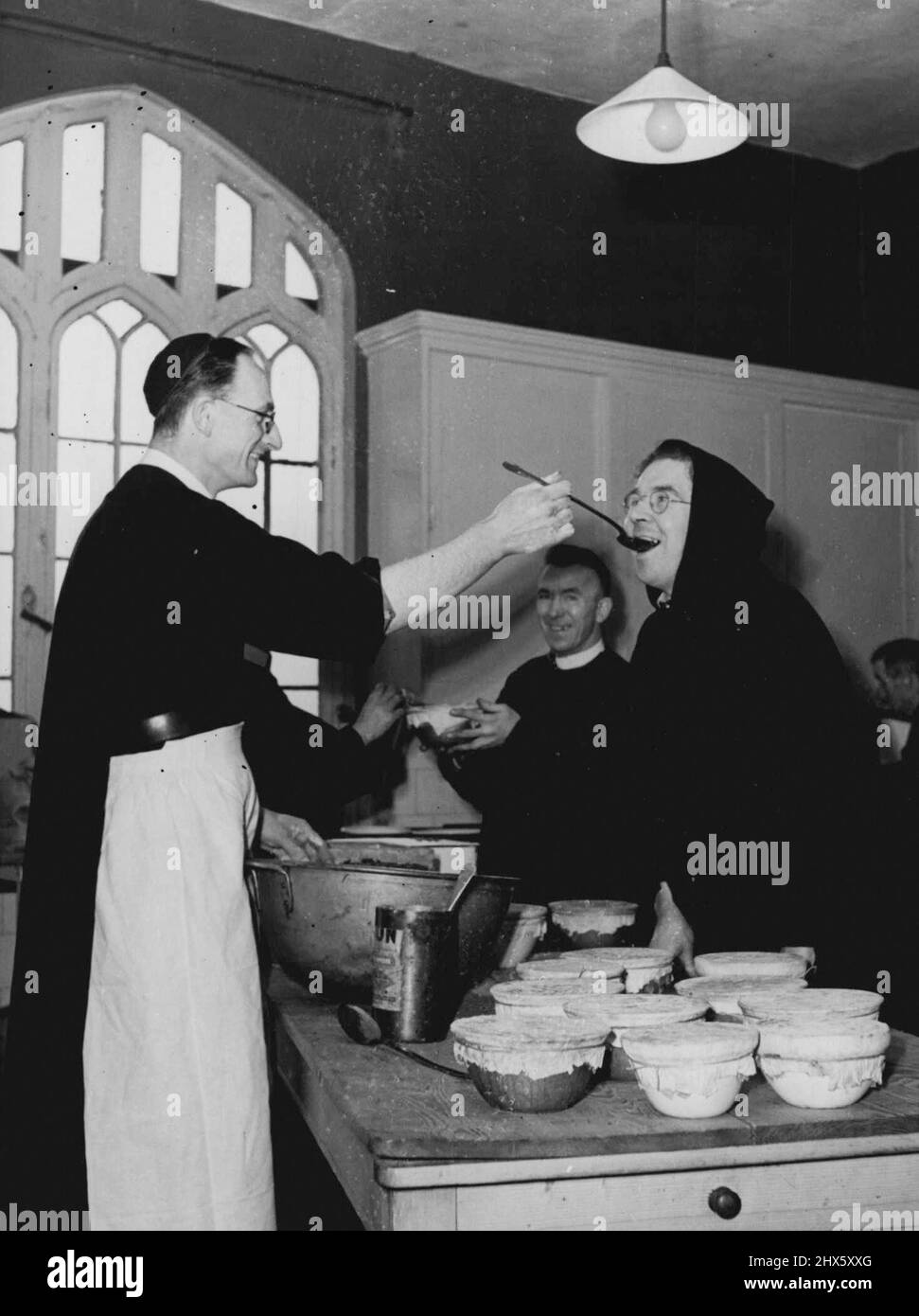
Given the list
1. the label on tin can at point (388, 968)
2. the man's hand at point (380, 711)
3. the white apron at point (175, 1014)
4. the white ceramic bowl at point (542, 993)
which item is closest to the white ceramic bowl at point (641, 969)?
the white ceramic bowl at point (542, 993)

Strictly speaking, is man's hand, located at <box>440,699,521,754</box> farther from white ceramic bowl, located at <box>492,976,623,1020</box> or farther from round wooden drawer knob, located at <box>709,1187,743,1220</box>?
round wooden drawer knob, located at <box>709,1187,743,1220</box>

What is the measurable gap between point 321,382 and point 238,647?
274 centimetres

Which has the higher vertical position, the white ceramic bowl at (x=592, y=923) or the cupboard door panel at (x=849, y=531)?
the cupboard door panel at (x=849, y=531)

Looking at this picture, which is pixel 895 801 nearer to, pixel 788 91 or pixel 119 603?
pixel 119 603

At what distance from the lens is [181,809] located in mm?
2061

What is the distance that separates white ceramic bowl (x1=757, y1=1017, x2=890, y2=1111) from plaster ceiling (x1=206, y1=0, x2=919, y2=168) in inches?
158

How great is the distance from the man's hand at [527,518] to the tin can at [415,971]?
2.65 ft

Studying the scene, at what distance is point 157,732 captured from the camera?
6.81ft

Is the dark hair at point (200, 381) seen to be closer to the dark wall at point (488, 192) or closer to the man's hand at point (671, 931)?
the man's hand at point (671, 931)

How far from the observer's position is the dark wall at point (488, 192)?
14.2 ft

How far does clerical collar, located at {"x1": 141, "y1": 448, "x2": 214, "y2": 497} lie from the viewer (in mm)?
2232

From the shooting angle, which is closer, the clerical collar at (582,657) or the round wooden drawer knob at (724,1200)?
Result: the round wooden drawer knob at (724,1200)

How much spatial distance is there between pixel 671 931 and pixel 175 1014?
892 millimetres
